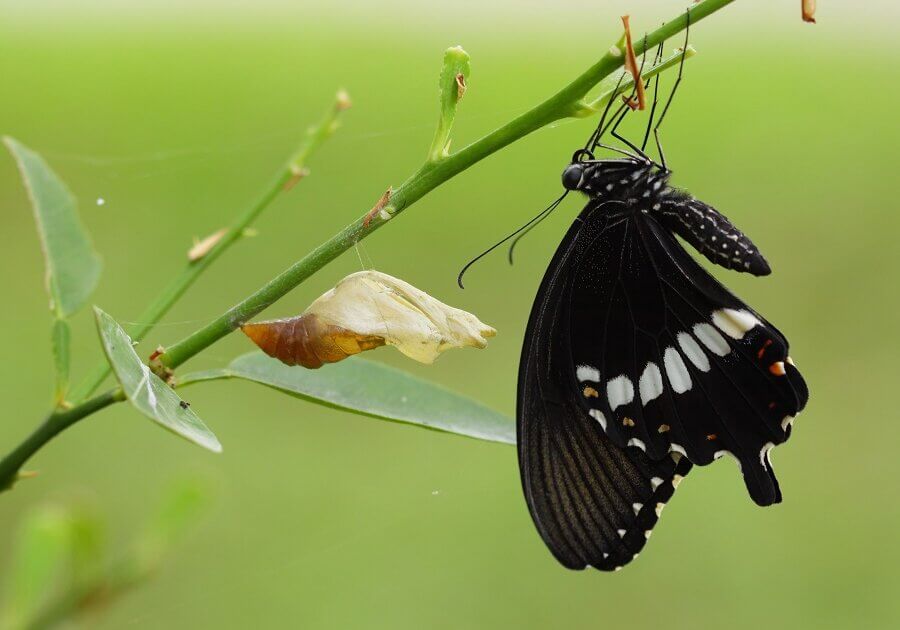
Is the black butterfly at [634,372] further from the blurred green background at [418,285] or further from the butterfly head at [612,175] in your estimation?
the blurred green background at [418,285]

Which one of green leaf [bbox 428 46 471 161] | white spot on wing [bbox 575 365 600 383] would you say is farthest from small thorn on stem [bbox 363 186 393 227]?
white spot on wing [bbox 575 365 600 383]

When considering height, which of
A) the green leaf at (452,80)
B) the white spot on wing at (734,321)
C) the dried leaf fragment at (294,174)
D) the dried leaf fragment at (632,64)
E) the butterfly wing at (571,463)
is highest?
the dried leaf fragment at (632,64)

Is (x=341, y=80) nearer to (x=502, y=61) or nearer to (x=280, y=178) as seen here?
(x=502, y=61)

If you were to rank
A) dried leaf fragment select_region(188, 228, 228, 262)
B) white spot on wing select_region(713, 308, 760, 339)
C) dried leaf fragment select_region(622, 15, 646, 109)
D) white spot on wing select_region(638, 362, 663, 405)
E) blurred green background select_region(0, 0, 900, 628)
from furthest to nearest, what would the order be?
blurred green background select_region(0, 0, 900, 628) → white spot on wing select_region(638, 362, 663, 405) → white spot on wing select_region(713, 308, 760, 339) → dried leaf fragment select_region(188, 228, 228, 262) → dried leaf fragment select_region(622, 15, 646, 109)

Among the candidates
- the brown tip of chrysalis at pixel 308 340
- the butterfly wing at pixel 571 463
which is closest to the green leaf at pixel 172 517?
the brown tip of chrysalis at pixel 308 340

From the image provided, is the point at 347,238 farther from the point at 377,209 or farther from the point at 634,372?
the point at 634,372

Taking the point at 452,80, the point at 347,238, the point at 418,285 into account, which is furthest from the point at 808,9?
the point at 418,285

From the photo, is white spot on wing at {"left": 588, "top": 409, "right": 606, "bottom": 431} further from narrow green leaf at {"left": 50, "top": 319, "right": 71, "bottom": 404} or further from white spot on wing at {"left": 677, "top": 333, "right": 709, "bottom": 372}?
narrow green leaf at {"left": 50, "top": 319, "right": 71, "bottom": 404}
